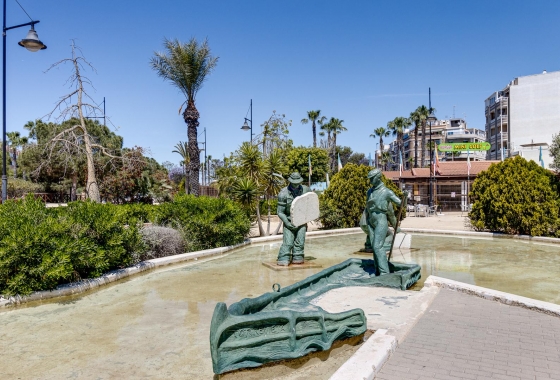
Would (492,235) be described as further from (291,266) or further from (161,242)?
(161,242)

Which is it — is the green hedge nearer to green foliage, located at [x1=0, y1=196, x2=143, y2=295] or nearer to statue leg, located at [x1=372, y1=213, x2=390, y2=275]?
green foliage, located at [x1=0, y1=196, x2=143, y2=295]

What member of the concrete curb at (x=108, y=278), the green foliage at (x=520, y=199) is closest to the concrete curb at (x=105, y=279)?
the concrete curb at (x=108, y=278)

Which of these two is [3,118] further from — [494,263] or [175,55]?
[494,263]

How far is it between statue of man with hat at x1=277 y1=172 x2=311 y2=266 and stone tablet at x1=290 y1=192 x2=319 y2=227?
19 cm

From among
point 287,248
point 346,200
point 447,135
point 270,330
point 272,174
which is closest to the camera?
point 270,330

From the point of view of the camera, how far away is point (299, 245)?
934 centimetres

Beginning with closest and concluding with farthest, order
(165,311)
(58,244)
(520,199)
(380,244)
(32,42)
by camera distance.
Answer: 1. (165,311)
2. (58,244)
3. (380,244)
4. (32,42)
5. (520,199)

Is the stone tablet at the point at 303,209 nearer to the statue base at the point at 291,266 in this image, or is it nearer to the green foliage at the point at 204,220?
the statue base at the point at 291,266

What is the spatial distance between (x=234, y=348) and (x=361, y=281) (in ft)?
12.8

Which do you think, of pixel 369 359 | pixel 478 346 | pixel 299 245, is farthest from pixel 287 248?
pixel 369 359

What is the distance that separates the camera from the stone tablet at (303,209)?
8852 mm

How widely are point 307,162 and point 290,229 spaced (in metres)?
39.3

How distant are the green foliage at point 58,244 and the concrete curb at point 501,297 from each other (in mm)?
5991

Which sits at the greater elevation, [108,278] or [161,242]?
[161,242]
